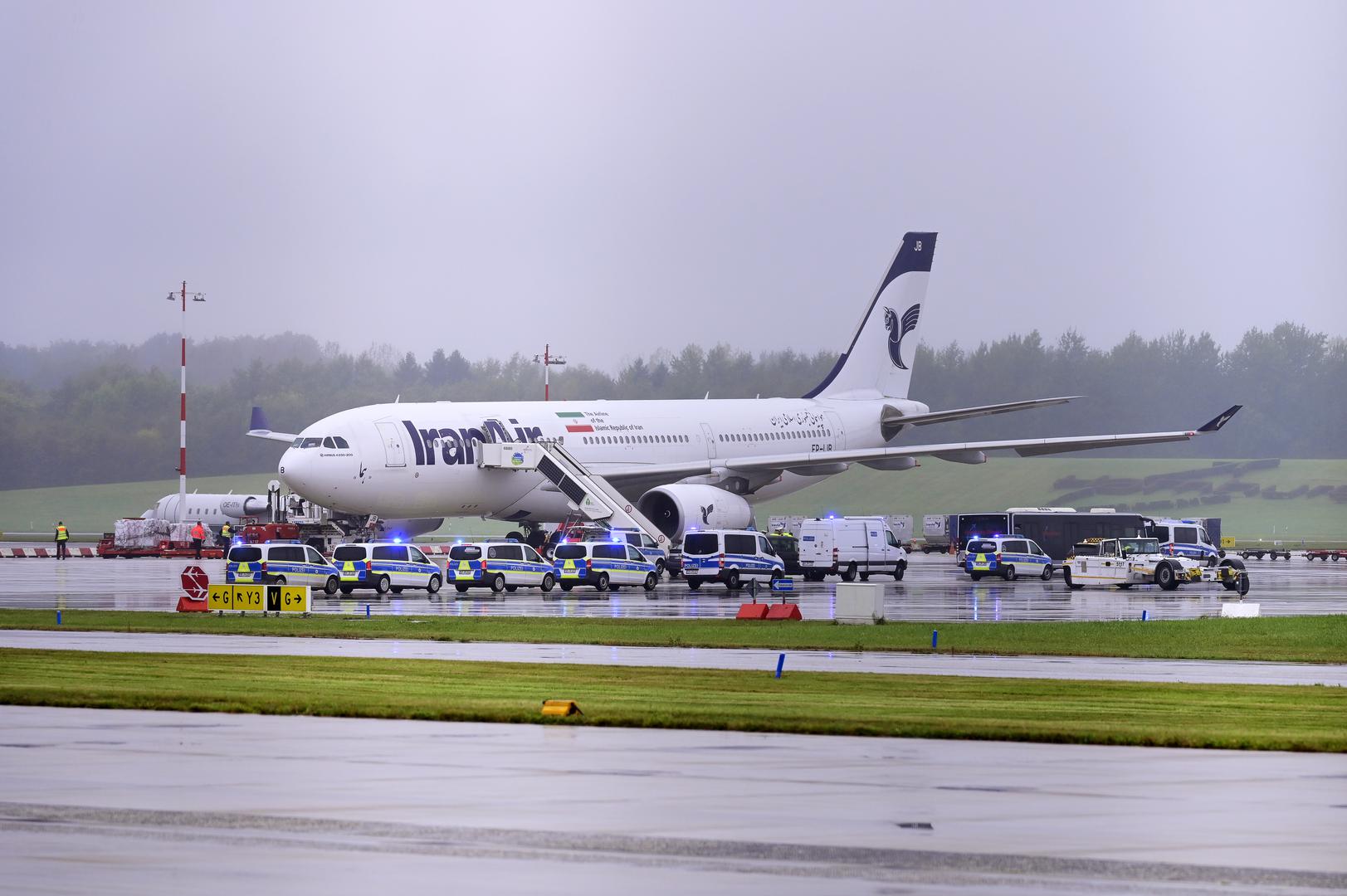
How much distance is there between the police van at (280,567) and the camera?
43.8 meters

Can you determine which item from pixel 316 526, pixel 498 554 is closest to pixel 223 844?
pixel 498 554

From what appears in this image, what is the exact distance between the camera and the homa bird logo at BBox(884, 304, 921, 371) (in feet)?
245

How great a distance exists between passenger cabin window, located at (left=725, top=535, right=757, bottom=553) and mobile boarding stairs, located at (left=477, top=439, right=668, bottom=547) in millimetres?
7118

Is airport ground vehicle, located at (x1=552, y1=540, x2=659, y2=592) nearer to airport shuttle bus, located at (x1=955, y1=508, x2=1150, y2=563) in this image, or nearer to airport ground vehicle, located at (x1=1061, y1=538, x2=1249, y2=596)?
airport ground vehicle, located at (x1=1061, y1=538, x2=1249, y2=596)

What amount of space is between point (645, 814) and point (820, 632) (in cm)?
1958

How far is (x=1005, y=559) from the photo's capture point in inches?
2194

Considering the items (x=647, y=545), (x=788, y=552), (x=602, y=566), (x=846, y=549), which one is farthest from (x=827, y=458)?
(x=602, y=566)

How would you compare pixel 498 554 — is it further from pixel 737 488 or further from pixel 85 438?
pixel 85 438

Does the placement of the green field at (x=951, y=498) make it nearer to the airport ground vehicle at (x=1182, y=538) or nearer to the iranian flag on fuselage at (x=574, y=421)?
the iranian flag on fuselage at (x=574, y=421)

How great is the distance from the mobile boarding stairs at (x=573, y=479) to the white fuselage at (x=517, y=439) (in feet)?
2.37

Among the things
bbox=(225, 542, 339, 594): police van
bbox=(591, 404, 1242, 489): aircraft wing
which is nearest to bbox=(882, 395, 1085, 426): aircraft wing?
bbox=(591, 404, 1242, 489): aircraft wing

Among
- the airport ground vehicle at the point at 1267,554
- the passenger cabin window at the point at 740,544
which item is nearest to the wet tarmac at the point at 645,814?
the passenger cabin window at the point at 740,544

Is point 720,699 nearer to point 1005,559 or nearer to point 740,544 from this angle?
point 740,544

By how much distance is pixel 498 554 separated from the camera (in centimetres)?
4656
